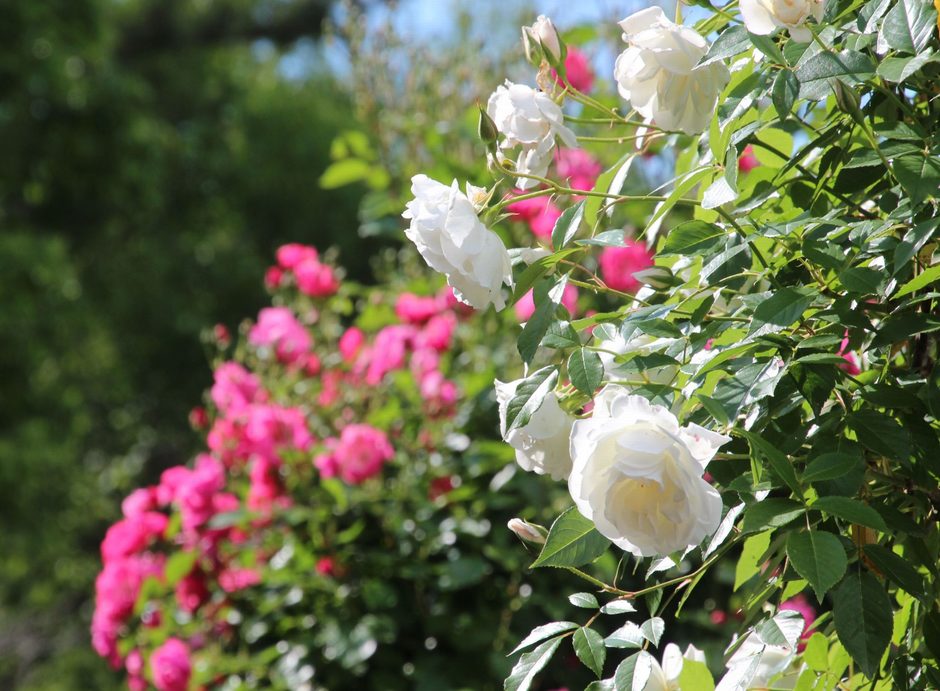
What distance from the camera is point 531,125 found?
32.9 inches

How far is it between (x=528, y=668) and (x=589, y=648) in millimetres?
49

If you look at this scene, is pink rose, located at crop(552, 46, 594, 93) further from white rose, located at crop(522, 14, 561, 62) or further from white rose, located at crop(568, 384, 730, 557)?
white rose, located at crop(568, 384, 730, 557)

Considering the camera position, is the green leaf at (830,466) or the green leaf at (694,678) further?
the green leaf at (694,678)

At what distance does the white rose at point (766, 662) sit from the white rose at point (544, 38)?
18.3 inches

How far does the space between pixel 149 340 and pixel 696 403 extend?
9500 mm

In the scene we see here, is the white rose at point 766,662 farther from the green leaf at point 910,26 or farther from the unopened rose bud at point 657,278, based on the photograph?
the green leaf at point 910,26

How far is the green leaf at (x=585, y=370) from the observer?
73 cm

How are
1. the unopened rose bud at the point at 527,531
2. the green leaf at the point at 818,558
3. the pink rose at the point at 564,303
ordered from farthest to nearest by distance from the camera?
the pink rose at the point at 564,303, the unopened rose bud at the point at 527,531, the green leaf at the point at 818,558

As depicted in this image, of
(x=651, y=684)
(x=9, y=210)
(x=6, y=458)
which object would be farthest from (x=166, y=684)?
(x=9, y=210)

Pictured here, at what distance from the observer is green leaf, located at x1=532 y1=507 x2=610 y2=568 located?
28.9 inches

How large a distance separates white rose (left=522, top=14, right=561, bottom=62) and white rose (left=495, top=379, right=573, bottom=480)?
0.28 meters

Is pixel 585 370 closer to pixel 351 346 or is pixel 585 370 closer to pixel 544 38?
pixel 544 38

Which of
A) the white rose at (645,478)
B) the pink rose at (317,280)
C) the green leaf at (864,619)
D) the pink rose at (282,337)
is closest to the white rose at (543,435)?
the white rose at (645,478)

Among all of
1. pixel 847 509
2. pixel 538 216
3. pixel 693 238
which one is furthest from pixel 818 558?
pixel 538 216
